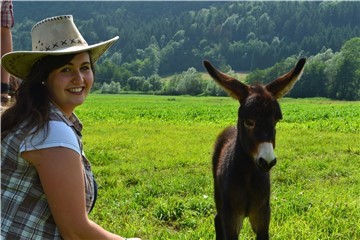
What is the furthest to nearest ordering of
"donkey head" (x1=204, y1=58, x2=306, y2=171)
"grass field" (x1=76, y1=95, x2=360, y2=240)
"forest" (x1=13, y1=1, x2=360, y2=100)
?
"forest" (x1=13, y1=1, x2=360, y2=100) < "grass field" (x1=76, y1=95, x2=360, y2=240) < "donkey head" (x1=204, y1=58, x2=306, y2=171)

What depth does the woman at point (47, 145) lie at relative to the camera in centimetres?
206

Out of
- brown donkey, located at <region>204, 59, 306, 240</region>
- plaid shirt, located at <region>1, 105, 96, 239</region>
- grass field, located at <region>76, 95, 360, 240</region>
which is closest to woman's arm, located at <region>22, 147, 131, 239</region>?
plaid shirt, located at <region>1, 105, 96, 239</region>

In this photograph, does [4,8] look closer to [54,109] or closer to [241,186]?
[54,109]

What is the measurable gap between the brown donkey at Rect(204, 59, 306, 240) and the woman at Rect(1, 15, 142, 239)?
4.70ft

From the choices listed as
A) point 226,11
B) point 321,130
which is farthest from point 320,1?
point 321,130

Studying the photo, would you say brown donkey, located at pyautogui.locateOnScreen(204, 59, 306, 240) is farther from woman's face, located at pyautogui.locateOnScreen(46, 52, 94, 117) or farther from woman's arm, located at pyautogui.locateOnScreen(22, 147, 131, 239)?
woman's arm, located at pyautogui.locateOnScreen(22, 147, 131, 239)

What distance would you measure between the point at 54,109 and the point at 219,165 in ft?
8.18

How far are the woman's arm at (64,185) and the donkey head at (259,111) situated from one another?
1.54m

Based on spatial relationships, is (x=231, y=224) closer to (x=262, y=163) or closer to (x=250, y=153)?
(x=250, y=153)

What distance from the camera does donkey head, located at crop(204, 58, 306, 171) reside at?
3287 mm

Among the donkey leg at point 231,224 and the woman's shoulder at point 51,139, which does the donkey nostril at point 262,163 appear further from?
the woman's shoulder at point 51,139

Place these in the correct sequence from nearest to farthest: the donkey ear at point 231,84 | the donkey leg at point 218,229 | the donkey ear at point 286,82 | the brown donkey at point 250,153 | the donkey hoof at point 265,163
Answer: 1. the donkey hoof at point 265,163
2. the brown donkey at point 250,153
3. the donkey ear at point 286,82
4. the donkey ear at point 231,84
5. the donkey leg at point 218,229

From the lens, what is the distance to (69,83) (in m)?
2.45

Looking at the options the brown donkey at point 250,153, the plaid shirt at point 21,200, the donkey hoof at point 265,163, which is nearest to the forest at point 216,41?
the brown donkey at point 250,153
